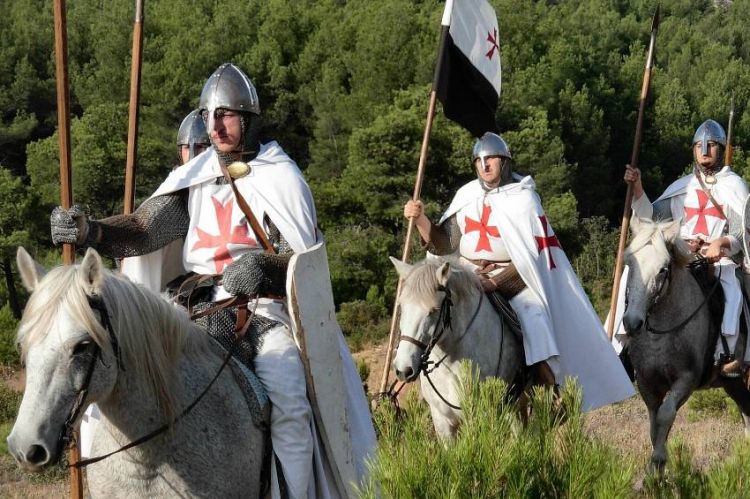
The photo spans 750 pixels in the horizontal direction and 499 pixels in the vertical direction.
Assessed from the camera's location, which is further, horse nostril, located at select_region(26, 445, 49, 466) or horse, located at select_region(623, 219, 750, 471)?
horse, located at select_region(623, 219, 750, 471)

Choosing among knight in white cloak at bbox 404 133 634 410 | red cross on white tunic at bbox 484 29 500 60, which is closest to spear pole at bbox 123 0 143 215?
knight in white cloak at bbox 404 133 634 410

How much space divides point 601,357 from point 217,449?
4.51 m

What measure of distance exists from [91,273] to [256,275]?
0.91 meters

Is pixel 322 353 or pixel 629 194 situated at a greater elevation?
pixel 629 194

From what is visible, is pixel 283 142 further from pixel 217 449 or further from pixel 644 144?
pixel 217 449

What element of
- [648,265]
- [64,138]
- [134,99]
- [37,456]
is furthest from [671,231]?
[37,456]

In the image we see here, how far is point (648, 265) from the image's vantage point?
8.63m

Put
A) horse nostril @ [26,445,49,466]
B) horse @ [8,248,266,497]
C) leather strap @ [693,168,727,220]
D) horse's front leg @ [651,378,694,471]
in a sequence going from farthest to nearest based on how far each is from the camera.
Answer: leather strap @ [693,168,727,220]
horse's front leg @ [651,378,694,471]
horse @ [8,248,266,497]
horse nostril @ [26,445,49,466]

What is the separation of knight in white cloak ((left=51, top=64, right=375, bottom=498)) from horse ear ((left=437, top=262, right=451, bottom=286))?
6.31ft

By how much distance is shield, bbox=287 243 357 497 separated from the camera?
4777mm

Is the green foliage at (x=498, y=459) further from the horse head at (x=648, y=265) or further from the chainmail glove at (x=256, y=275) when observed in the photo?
the horse head at (x=648, y=265)

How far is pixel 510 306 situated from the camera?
789 centimetres

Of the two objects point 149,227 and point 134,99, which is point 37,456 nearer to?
point 149,227

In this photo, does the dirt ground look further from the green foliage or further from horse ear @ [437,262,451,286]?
the green foliage
